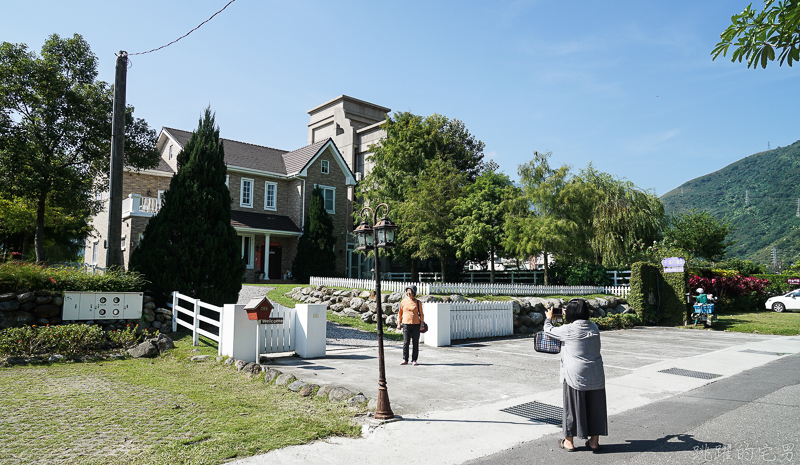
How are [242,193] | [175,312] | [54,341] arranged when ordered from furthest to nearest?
[242,193], [175,312], [54,341]

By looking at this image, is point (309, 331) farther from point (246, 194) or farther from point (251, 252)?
point (246, 194)

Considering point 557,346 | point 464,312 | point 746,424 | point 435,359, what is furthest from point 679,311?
point 557,346

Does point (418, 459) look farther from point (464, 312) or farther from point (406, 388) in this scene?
point (464, 312)

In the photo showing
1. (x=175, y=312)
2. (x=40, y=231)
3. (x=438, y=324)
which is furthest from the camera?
(x=40, y=231)

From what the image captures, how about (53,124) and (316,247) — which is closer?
(53,124)

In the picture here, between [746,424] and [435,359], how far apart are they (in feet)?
20.5

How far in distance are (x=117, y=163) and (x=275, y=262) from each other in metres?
17.7

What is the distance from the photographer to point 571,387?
17.2 ft

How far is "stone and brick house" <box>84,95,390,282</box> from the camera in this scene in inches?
1029

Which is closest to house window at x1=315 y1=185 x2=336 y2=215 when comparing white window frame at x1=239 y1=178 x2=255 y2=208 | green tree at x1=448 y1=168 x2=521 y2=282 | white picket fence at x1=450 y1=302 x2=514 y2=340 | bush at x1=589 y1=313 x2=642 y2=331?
white window frame at x1=239 y1=178 x2=255 y2=208

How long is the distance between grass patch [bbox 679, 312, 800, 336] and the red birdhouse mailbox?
58.7 feet

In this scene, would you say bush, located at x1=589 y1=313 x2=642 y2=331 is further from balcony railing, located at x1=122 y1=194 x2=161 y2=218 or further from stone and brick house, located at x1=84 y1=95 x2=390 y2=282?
balcony railing, located at x1=122 y1=194 x2=161 y2=218

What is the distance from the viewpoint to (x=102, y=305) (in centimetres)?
1173

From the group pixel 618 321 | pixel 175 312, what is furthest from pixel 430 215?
pixel 175 312
